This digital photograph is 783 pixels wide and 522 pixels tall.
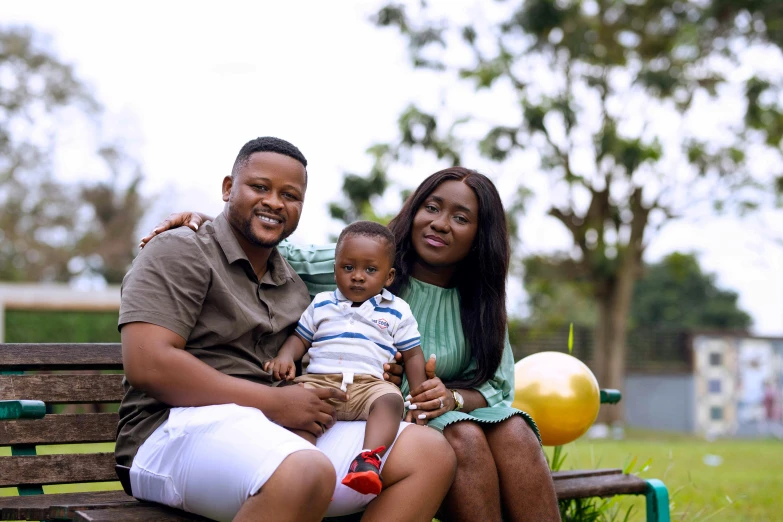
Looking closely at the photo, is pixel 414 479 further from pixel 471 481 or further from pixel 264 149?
pixel 264 149

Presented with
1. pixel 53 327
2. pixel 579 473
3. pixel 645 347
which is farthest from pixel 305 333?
pixel 645 347

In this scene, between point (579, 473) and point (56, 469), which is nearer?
point (56, 469)

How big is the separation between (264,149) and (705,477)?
6.44 metres

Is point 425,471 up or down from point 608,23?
down

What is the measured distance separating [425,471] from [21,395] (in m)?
1.43

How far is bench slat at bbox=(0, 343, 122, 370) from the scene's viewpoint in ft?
9.98

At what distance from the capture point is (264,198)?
9.04ft

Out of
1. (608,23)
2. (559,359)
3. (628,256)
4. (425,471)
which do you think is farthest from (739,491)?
(608,23)

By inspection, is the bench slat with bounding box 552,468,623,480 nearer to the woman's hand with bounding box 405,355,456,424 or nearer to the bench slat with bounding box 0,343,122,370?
the woman's hand with bounding box 405,355,456,424

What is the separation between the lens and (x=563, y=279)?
1708cm

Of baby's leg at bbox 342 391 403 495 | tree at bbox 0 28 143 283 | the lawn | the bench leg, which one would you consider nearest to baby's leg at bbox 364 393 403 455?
baby's leg at bbox 342 391 403 495

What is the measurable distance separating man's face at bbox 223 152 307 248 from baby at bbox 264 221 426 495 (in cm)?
26

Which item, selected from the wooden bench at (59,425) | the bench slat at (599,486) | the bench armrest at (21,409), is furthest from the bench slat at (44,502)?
the bench slat at (599,486)

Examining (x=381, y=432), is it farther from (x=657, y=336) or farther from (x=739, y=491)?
(x=657, y=336)
